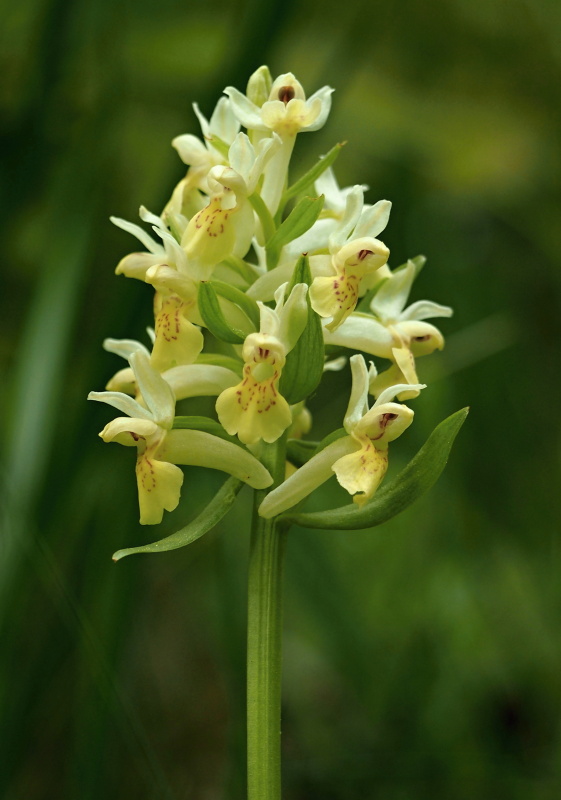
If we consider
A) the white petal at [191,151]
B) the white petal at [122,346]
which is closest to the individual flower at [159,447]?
the white petal at [122,346]

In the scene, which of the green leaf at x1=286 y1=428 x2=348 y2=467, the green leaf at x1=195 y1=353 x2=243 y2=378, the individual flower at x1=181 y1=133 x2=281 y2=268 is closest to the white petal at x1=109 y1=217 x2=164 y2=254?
the individual flower at x1=181 y1=133 x2=281 y2=268

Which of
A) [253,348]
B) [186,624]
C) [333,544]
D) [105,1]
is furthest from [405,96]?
[253,348]

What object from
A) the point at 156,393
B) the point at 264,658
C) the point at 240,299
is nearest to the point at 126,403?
the point at 156,393

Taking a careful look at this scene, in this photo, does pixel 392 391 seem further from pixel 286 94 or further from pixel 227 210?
pixel 286 94

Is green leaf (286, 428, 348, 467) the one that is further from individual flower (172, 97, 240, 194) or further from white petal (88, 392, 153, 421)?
individual flower (172, 97, 240, 194)

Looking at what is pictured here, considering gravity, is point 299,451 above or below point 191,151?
below

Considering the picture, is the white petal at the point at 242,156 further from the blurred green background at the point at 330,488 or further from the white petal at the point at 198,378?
the blurred green background at the point at 330,488

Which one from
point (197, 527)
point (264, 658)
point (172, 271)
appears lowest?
point (264, 658)
